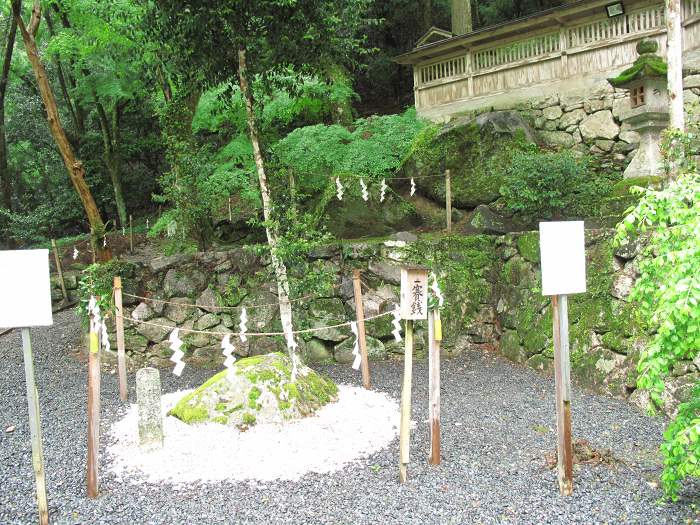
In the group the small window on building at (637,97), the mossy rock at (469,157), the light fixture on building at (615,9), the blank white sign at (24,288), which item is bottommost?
the blank white sign at (24,288)

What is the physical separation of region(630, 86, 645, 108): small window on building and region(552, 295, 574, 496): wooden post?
257 inches

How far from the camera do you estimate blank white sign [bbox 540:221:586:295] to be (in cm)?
369

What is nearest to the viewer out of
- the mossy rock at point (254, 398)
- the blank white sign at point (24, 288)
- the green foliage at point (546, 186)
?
the blank white sign at point (24, 288)

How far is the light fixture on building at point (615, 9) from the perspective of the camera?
39.2 ft

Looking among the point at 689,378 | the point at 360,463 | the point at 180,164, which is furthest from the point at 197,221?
the point at 689,378

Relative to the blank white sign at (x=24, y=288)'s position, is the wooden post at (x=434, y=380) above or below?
below

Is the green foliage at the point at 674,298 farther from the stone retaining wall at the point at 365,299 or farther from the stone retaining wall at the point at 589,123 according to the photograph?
the stone retaining wall at the point at 589,123

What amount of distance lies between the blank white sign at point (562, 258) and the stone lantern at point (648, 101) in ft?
20.0

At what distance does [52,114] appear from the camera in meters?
8.98

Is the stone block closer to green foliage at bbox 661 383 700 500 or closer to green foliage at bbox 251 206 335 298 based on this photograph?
green foliage at bbox 251 206 335 298

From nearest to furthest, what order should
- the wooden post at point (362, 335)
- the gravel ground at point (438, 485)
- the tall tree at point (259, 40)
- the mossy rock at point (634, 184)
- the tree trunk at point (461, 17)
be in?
the gravel ground at point (438, 485) → the tall tree at point (259, 40) → the wooden post at point (362, 335) → the mossy rock at point (634, 184) → the tree trunk at point (461, 17)

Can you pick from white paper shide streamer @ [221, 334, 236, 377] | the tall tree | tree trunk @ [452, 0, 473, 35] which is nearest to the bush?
the tall tree

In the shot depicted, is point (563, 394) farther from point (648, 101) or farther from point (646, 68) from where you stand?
point (646, 68)

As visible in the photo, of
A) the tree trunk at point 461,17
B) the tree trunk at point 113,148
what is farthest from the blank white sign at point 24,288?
the tree trunk at point 461,17
